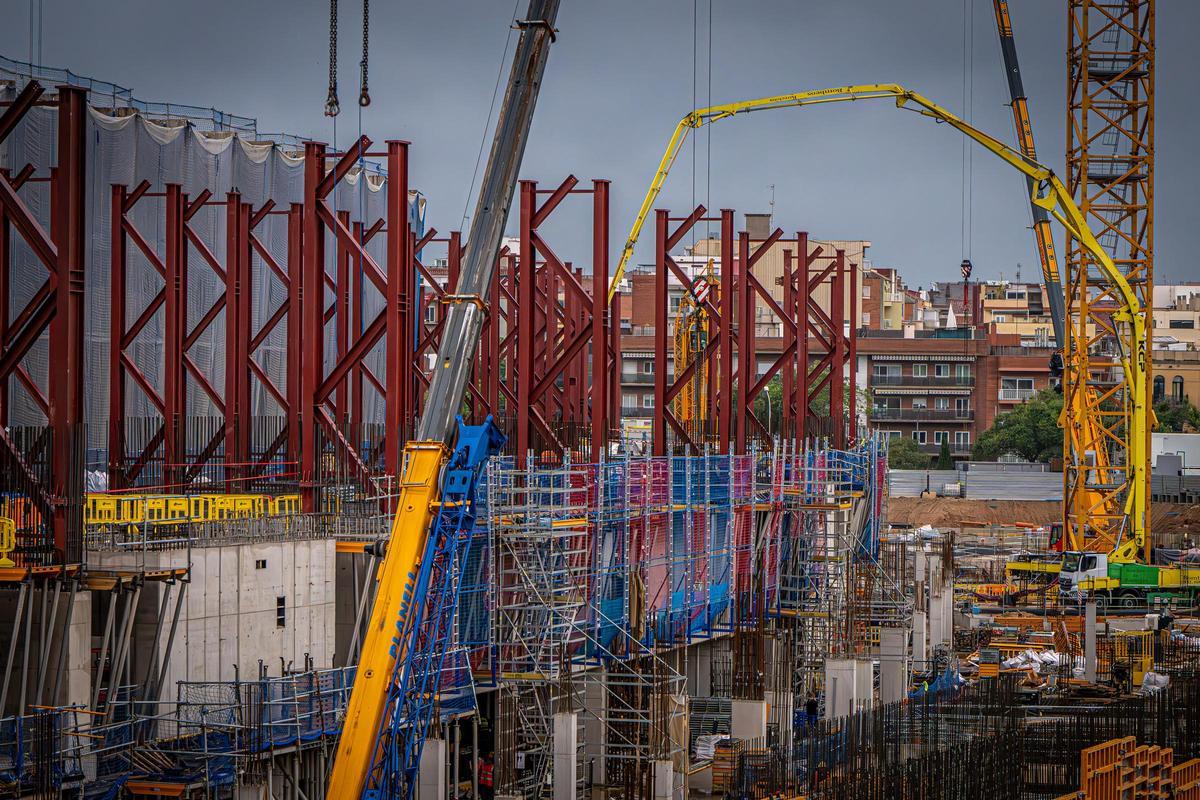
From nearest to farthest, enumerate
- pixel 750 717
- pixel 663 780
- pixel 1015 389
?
pixel 663 780 → pixel 750 717 → pixel 1015 389

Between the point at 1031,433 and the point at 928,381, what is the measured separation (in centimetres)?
1345

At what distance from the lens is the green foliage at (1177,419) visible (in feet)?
380

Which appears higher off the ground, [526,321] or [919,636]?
[526,321]

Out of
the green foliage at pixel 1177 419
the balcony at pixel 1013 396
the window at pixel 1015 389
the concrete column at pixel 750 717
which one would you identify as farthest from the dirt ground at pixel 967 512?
the concrete column at pixel 750 717

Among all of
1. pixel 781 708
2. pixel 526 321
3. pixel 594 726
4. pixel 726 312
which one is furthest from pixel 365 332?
pixel 726 312

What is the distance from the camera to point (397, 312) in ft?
109

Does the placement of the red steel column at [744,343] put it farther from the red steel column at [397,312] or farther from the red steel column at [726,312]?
the red steel column at [397,312]

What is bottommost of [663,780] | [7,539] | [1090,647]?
[663,780]

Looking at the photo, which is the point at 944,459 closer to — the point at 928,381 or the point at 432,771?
the point at 928,381

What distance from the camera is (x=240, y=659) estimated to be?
2748cm

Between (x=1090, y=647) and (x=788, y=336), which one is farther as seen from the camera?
(x=788, y=336)

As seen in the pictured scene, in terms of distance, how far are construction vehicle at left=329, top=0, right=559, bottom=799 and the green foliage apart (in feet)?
322

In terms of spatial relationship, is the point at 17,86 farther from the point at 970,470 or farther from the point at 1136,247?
the point at 970,470

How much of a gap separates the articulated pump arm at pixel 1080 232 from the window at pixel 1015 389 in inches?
2607
